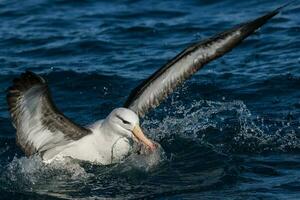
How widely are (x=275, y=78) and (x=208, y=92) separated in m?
1.05

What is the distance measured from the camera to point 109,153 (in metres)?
9.43

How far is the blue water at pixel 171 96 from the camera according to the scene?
30.0 ft

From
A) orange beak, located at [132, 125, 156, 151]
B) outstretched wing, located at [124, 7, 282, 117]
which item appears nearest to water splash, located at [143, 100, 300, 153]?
outstretched wing, located at [124, 7, 282, 117]

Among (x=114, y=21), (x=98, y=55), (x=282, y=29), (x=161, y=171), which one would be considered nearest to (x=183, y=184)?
(x=161, y=171)

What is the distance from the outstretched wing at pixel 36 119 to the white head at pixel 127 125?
0.36 metres

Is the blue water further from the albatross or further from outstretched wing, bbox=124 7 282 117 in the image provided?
outstretched wing, bbox=124 7 282 117

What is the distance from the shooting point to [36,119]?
891cm

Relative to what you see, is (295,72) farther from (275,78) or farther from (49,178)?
(49,178)

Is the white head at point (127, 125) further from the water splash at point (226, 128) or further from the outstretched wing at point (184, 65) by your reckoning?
the water splash at point (226, 128)

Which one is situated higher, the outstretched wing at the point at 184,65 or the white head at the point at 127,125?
the outstretched wing at the point at 184,65

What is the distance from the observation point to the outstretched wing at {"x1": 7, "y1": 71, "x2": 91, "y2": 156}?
8.23 meters

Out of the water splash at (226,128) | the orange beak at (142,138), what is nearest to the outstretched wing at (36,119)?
the orange beak at (142,138)

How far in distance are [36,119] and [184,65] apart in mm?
1851

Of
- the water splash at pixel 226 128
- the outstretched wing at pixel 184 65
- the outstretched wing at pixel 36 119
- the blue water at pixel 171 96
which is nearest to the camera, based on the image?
the outstretched wing at pixel 36 119
